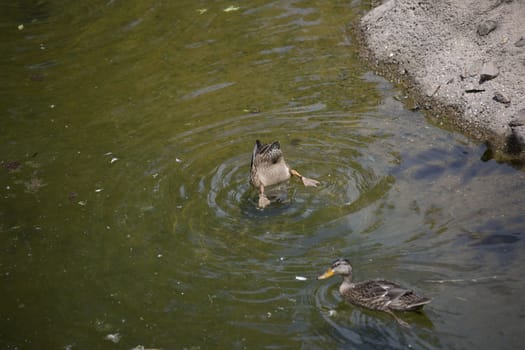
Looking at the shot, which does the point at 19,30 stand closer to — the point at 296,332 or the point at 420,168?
the point at 420,168

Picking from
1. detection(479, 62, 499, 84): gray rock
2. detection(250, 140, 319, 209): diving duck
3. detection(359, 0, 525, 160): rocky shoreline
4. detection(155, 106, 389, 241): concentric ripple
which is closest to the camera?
detection(155, 106, 389, 241): concentric ripple

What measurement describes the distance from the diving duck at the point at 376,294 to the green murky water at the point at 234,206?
6.0 inches

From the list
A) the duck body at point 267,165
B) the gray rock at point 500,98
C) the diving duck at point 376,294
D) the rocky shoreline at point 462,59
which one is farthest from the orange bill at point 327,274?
the gray rock at point 500,98

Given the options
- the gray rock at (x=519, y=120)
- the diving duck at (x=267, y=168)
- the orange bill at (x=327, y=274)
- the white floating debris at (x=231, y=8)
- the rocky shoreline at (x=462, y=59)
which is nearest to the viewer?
the orange bill at (x=327, y=274)

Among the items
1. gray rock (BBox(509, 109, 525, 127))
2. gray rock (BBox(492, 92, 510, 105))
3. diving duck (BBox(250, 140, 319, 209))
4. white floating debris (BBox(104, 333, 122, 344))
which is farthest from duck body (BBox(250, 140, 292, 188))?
gray rock (BBox(492, 92, 510, 105))

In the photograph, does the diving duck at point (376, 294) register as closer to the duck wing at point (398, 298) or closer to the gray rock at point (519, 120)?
the duck wing at point (398, 298)

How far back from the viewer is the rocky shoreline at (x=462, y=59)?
9.52m

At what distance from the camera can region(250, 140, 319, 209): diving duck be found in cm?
877

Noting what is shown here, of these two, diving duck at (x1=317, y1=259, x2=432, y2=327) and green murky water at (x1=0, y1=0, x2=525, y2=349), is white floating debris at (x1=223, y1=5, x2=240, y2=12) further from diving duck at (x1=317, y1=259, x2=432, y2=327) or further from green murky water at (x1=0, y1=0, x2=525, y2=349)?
diving duck at (x1=317, y1=259, x2=432, y2=327)

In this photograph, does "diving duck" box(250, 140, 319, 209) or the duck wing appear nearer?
the duck wing

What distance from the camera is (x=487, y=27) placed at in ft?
34.4

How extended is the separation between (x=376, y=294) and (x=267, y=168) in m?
2.80

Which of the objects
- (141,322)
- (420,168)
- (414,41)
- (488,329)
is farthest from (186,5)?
(488,329)

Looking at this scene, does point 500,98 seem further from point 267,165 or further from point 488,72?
point 267,165
